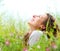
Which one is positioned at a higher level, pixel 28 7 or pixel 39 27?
pixel 28 7

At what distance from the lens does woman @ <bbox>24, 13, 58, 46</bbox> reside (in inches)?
161

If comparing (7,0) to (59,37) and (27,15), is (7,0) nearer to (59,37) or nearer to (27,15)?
(27,15)

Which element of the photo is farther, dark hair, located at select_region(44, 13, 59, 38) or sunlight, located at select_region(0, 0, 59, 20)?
sunlight, located at select_region(0, 0, 59, 20)

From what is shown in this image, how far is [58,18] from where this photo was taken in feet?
13.6

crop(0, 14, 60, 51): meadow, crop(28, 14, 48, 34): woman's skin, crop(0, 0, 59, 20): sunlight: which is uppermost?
crop(0, 0, 59, 20): sunlight

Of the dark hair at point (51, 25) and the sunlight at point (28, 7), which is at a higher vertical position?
the sunlight at point (28, 7)

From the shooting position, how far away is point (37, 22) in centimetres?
414

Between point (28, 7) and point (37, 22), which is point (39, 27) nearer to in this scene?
point (37, 22)

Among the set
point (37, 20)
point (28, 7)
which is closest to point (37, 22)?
point (37, 20)

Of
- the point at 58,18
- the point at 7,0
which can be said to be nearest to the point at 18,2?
the point at 7,0

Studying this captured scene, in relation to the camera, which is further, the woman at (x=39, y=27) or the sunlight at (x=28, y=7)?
the sunlight at (x=28, y=7)

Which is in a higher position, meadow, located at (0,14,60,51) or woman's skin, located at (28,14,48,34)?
woman's skin, located at (28,14,48,34)

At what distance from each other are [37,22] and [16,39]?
0.67 feet

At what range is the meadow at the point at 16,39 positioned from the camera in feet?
13.3
